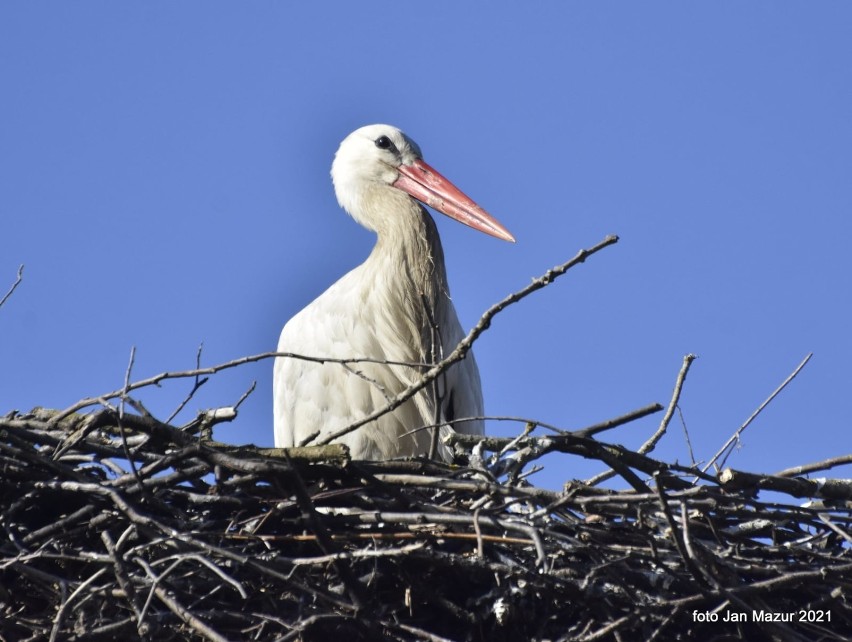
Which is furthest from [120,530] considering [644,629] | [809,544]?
[809,544]

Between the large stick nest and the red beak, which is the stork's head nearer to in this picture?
the red beak

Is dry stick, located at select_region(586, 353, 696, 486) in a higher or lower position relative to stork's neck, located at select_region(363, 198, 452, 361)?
lower

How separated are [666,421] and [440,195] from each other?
1.75m

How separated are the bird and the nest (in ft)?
3.17

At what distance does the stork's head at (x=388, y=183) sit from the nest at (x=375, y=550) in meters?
1.74

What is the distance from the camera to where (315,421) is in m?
3.89

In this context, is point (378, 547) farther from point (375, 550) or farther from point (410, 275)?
point (410, 275)

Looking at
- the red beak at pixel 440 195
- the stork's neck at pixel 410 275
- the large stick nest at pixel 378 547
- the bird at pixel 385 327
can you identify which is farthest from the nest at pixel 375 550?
the red beak at pixel 440 195

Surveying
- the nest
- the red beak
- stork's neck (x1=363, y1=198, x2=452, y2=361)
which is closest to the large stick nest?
the nest

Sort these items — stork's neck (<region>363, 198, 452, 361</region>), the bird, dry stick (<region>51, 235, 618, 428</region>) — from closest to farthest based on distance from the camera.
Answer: dry stick (<region>51, 235, 618, 428</region>) < the bird < stork's neck (<region>363, 198, 452, 361</region>)

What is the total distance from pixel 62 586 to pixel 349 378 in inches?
59.2

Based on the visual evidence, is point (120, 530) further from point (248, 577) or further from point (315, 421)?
point (315, 421)

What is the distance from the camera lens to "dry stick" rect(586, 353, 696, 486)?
272 centimetres

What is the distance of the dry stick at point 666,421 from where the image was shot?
272 cm
